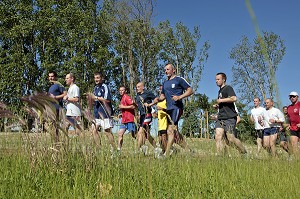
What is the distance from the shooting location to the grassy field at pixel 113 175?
3.43 metres

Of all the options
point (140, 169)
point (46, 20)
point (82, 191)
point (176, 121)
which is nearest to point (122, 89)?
point (176, 121)

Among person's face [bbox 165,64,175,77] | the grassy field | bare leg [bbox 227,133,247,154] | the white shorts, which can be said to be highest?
person's face [bbox 165,64,175,77]

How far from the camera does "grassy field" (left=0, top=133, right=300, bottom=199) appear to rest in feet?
11.2

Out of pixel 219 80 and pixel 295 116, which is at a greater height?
pixel 219 80

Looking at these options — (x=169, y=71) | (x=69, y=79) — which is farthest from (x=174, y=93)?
(x=69, y=79)

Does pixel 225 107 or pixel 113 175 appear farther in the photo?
pixel 225 107

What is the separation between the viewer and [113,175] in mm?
3957

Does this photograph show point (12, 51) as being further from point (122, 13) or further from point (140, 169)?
point (140, 169)

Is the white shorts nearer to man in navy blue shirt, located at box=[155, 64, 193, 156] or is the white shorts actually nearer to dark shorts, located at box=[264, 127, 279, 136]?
man in navy blue shirt, located at box=[155, 64, 193, 156]

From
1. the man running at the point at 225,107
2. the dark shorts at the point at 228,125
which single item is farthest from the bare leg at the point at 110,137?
the man running at the point at 225,107

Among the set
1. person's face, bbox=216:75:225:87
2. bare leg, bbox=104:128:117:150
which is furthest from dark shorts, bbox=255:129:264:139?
bare leg, bbox=104:128:117:150

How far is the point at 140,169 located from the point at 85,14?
34.8 m

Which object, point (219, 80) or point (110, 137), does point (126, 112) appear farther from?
point (110, 137)

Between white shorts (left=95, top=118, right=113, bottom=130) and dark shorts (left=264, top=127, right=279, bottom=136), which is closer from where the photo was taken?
white shorts (left=95, top=118, right=113, bottom=130)
